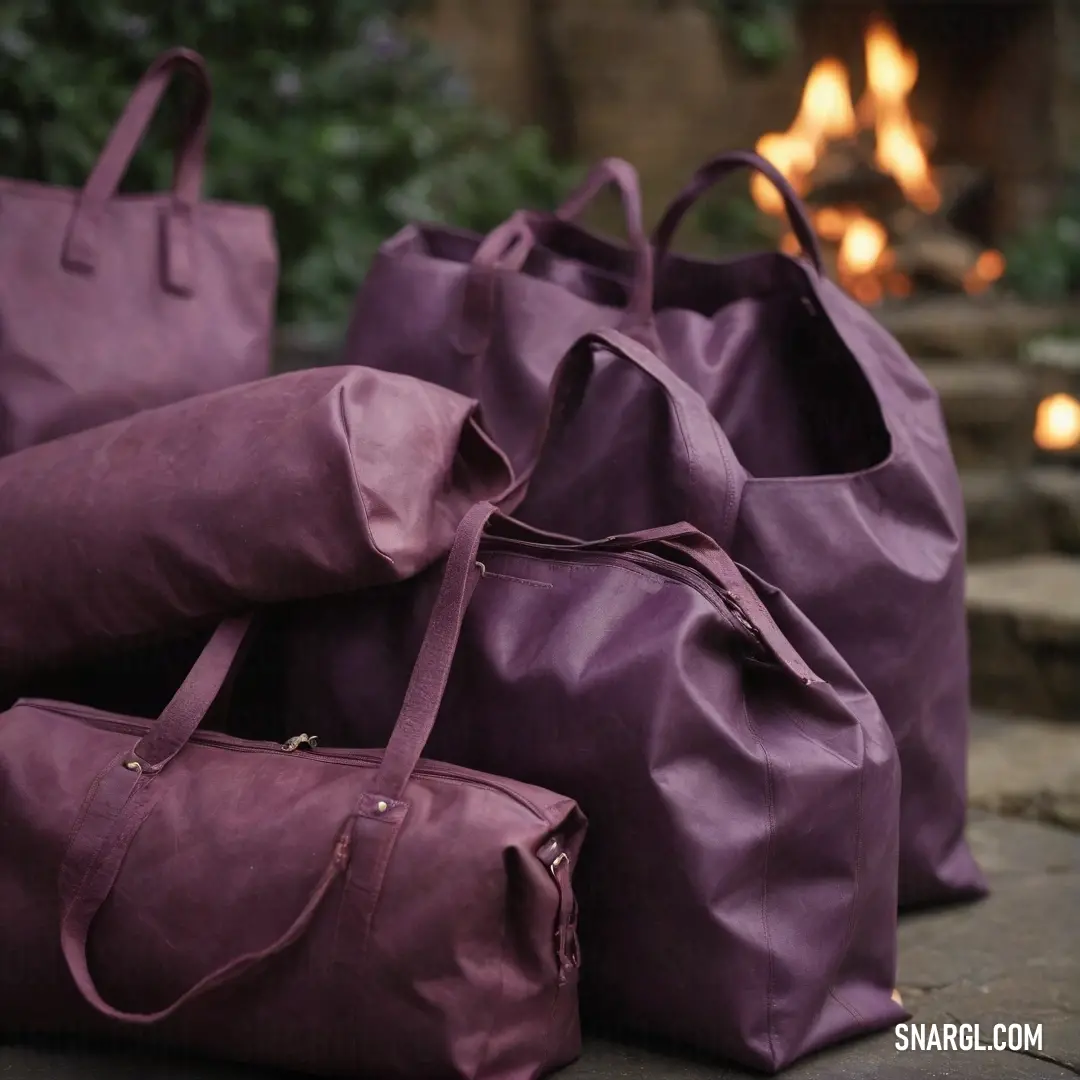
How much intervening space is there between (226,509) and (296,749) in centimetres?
23

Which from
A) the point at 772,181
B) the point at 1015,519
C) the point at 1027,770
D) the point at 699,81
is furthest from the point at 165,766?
the point at 699,81

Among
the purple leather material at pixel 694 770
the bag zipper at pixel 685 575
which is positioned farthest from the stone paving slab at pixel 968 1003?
the bag zipper at pixel 685 575

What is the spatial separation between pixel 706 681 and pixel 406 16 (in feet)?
9.60

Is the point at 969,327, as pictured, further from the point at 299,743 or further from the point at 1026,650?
the point at 299,743

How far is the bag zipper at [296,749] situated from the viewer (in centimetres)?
117

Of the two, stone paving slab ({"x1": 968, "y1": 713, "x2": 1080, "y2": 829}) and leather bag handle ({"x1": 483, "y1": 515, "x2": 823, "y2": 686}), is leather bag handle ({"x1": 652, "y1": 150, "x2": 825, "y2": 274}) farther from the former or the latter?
stone paving slab ({"x1": 968, "y1": 713, "x2": 1080, "y2": 829})

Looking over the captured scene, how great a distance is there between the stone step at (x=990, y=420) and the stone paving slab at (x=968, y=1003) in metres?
1.38

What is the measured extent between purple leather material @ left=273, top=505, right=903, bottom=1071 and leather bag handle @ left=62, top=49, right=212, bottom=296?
643mm

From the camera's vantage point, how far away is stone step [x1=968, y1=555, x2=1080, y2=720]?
90.4 inches

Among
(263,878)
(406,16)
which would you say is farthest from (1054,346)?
(263,878)

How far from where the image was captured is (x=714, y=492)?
4.50 ft

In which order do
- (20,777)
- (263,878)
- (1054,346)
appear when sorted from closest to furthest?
(263,878) < (20,777) < (1054,346)

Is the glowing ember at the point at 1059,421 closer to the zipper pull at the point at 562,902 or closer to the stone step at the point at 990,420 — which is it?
the stone step at the point at 990,420

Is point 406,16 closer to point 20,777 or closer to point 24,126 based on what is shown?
point 24,126
